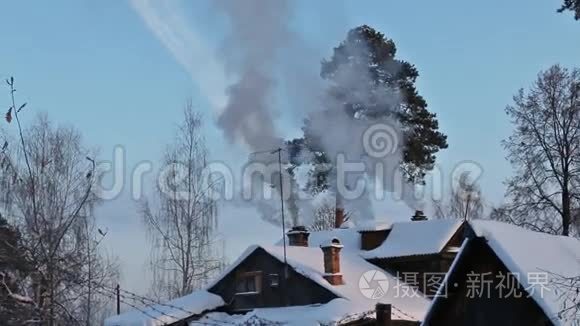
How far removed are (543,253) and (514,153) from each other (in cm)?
1688

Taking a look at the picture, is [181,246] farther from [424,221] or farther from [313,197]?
[424,221]

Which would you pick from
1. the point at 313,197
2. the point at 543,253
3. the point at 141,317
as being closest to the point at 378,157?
the point at 313,197

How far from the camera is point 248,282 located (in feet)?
91.2

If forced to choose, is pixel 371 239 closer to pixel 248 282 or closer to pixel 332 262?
pixel 332 262

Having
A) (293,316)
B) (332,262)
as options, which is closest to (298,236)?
(332,262)

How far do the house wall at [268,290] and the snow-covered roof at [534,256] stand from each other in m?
9.22

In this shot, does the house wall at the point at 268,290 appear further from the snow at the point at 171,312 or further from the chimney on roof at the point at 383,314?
the chimney on roof at the point at 383,314

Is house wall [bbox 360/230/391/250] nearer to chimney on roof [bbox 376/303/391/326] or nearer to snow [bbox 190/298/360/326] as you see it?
snow [bbox 190/298/360/326]

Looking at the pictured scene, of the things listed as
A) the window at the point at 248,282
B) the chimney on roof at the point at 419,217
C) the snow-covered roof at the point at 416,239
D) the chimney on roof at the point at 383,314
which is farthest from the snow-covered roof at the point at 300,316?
the chimney on roof at the point at 419,217

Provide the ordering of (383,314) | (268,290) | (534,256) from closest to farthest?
(534,256) < (383,314) < (268,290)

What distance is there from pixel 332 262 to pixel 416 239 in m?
4.34

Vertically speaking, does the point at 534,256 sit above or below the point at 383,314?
above

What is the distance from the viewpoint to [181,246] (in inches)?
1307

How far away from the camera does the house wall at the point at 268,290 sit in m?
26.0
